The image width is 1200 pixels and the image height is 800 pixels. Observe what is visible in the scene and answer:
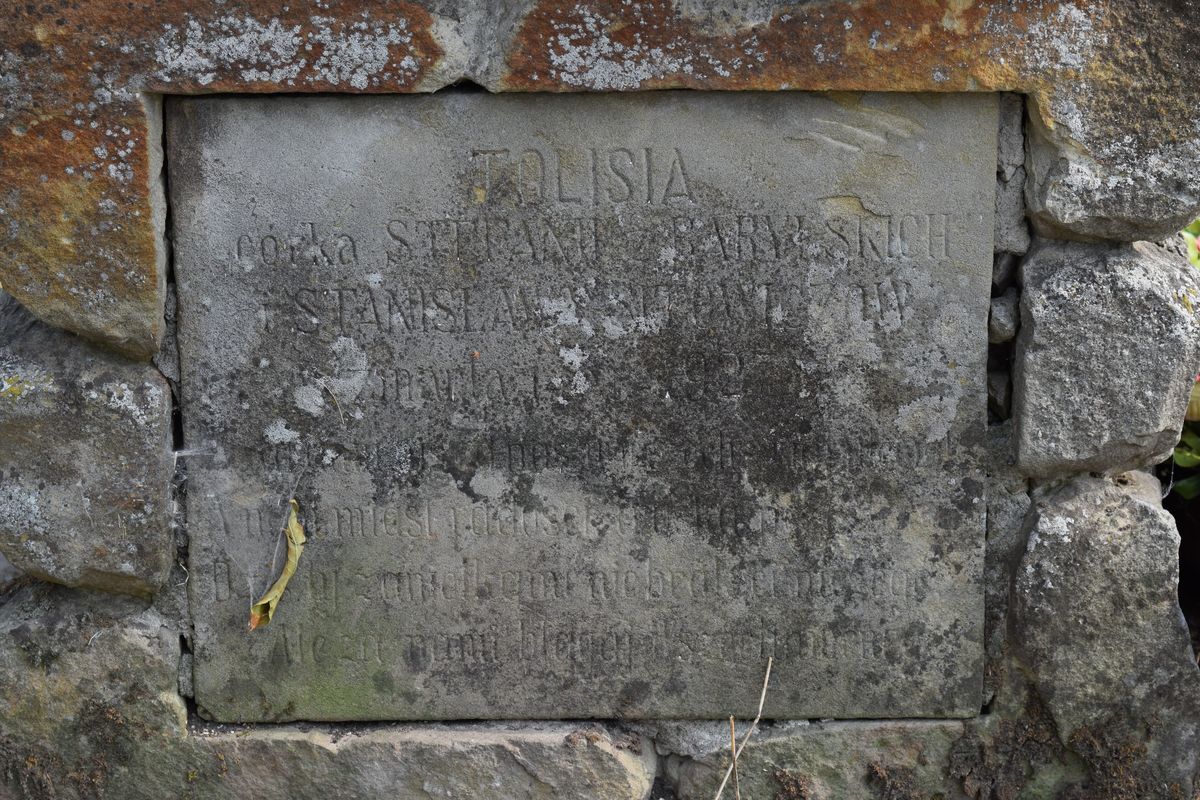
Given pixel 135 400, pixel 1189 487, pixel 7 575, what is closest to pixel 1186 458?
pixel 1189 487

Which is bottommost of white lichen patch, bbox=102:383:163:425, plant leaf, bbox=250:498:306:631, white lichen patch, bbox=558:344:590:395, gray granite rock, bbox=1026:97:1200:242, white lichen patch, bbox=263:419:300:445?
plant leaf, bbox=250:498:306:631

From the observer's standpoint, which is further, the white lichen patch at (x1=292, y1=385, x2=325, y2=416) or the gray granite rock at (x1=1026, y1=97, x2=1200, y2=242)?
the white lichen patch at (x1=292, y1=385, x2=325, y2=416)

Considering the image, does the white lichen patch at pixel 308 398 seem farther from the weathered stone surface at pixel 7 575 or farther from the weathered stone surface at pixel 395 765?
the weathered stone surface at pixel 7 575

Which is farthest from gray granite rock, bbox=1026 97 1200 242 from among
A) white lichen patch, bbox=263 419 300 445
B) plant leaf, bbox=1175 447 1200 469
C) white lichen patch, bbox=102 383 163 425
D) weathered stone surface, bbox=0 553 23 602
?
weathered stone surface, bbox=0 553 23 602

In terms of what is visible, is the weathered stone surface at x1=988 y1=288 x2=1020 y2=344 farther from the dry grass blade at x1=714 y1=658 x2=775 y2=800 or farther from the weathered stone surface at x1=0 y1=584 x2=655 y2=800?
the weathered stone surface at x1=0 y1=584 x2=655 y2=800

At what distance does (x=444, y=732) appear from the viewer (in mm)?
2787

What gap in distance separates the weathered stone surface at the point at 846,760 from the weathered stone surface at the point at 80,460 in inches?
54.8

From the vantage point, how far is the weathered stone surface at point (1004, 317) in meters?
2.63

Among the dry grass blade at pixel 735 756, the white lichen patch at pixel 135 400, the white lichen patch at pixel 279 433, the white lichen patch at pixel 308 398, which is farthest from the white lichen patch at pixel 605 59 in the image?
the dry grass blade at pixel 735 756

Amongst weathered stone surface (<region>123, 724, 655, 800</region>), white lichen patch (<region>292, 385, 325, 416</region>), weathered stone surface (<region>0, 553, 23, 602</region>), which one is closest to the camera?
white lichen patch (<region>292, 385, 325, 416</region>)

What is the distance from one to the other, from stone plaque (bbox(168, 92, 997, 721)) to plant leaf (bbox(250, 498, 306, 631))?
27 mm

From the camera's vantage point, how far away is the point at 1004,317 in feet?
8.62

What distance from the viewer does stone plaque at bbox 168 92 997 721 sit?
2.55m

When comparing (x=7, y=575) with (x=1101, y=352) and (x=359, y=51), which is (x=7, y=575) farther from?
(x=1101, y=352)
